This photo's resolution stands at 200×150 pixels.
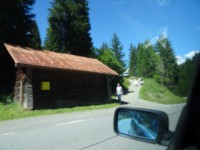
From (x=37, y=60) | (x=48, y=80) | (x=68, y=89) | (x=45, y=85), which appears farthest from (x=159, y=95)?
(x=68, y=89)

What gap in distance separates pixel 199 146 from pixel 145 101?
1.23m

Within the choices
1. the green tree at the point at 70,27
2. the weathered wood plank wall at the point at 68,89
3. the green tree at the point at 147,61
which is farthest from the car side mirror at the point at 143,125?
the green tree at the point at 70,27

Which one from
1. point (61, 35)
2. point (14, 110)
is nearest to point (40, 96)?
point (14, 110)

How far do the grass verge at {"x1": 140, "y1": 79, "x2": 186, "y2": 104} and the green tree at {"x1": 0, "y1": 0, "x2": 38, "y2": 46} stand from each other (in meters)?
22.2

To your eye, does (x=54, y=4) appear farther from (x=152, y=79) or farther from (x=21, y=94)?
(x=152, y=79)

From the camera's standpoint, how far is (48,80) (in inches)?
737

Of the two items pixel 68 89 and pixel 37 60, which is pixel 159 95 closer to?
pixel 37 60

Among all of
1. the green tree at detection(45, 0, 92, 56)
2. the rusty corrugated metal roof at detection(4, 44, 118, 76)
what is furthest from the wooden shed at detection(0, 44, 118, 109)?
the green tree at detection(45, 0, 92, 56)

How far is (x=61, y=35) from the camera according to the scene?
1522 inches

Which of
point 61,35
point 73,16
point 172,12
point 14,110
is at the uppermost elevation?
point 73,16

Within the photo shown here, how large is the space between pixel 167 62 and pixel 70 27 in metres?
36.4

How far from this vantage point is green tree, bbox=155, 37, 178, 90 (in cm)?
175

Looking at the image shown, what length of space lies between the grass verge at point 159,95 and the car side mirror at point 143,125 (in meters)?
0.16

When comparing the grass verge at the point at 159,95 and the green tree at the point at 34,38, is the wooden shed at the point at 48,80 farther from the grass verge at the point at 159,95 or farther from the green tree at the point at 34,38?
the grass verge at the point at 159,95
